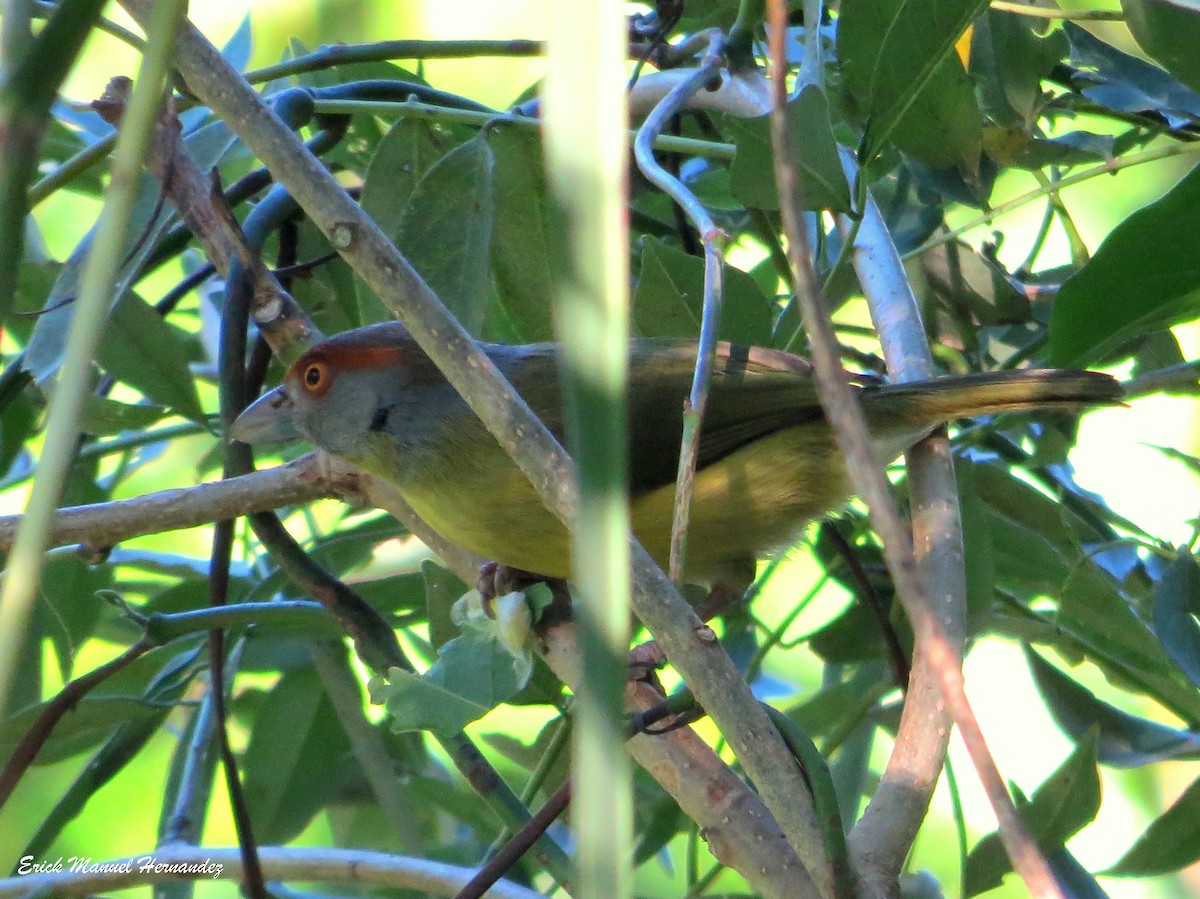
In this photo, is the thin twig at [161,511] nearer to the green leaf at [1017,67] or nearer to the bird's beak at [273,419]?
the bird's beak at [273,419]

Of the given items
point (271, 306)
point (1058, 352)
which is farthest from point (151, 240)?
point (1058, 352)

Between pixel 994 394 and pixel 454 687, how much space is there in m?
1.30

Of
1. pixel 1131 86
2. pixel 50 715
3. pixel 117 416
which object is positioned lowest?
pixel 50 715

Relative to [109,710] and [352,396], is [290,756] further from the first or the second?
[352,396]

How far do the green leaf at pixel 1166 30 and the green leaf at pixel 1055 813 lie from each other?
115 centimetres

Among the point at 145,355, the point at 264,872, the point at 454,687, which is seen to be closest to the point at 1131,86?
the point at 454,687

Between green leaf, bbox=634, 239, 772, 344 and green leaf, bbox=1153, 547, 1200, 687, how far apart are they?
891 mm

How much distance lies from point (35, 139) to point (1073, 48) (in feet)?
7.44

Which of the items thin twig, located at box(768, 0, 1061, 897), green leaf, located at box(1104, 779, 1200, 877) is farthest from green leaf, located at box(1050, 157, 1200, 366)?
thin twig, located at box(768, 0, 1061, 897)

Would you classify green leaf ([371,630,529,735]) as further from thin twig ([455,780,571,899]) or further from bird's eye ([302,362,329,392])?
bird's eye ([302,362,329,392])

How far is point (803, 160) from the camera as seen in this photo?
205 centimetres

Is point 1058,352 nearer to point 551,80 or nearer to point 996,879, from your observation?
point 996,879

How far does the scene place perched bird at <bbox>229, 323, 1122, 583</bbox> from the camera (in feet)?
9.14

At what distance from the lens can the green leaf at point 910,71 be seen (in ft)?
6.55
